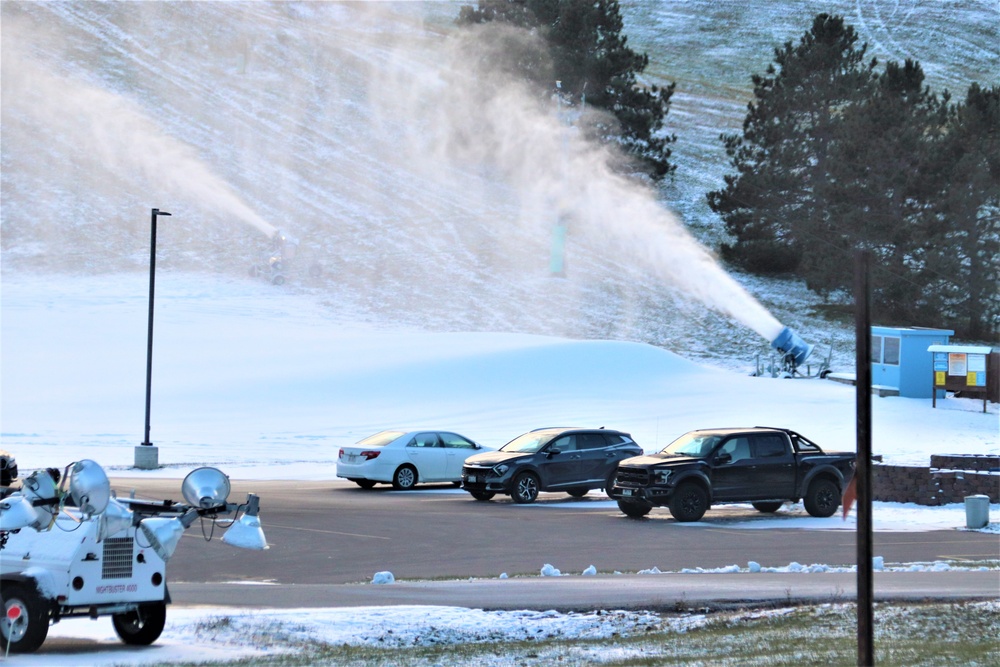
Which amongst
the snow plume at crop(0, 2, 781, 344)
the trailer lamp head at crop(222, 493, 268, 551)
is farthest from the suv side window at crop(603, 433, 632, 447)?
the snow plume at crop(0, 2, 781, 344)

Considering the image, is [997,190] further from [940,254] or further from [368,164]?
[368,164]

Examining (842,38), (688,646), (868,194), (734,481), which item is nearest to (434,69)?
(842,38)

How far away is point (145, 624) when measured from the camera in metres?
10.2

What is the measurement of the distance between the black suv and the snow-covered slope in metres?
41.2

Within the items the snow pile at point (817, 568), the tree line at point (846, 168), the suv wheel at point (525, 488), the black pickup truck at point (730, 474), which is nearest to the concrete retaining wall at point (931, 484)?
the black pickup truck at point (730, 474)

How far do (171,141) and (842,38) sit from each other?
54.0 meters

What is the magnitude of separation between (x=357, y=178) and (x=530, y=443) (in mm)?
80755

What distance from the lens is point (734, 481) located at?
2139cm

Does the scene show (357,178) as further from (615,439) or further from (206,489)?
(206,489)

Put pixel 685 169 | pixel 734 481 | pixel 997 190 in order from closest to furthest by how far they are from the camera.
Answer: pixel 734 481, pixel 997 190, pixel 685 169

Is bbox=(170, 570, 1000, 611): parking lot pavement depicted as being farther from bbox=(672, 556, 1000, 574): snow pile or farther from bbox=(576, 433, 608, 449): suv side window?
bbox=(576, 433, 608, 449): suv side window

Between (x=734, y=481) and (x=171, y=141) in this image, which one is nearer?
(x=734, y=481)

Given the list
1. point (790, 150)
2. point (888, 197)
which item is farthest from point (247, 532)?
point (790, 150)

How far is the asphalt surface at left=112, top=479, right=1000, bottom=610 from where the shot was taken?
13.0 m
